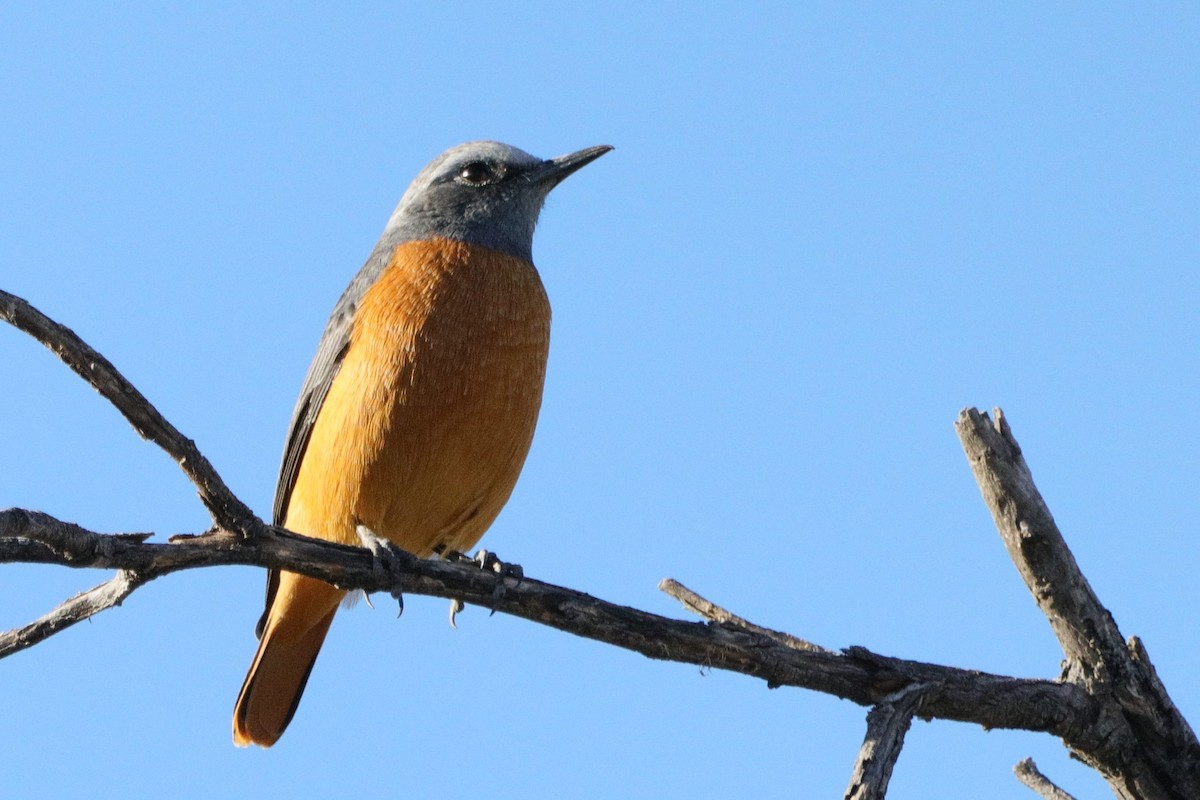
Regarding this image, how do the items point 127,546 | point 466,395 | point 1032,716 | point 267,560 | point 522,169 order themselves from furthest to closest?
1. point 522,169
2. point 466,395
3. point 1032,716
4. point 267,560
5. point 127,546

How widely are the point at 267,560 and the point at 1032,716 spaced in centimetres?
325

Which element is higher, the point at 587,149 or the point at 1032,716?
the point at 587,149

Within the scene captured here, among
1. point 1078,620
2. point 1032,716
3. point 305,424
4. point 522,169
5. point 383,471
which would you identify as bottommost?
point 1032,716

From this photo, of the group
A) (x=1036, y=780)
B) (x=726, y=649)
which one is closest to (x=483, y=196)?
(x=726, y=649)

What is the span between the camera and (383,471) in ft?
22.7

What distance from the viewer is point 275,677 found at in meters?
8.22

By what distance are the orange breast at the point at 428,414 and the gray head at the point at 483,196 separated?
0.71 metres

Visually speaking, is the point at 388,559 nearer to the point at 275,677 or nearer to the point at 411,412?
the point at 411,412

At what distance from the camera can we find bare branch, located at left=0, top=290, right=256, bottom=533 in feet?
14.4

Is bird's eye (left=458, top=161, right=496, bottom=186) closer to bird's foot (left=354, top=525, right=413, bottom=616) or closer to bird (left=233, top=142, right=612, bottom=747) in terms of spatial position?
bird (left=233, top=142, right=612, bottom=747)

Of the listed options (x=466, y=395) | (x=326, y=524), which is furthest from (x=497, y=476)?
(x=326, y=524)

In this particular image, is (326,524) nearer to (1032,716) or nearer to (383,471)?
(383,471)

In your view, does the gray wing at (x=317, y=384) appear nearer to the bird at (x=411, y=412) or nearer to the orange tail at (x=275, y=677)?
the bird at (x=411, y=412)

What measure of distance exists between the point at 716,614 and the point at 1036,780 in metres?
1.62
